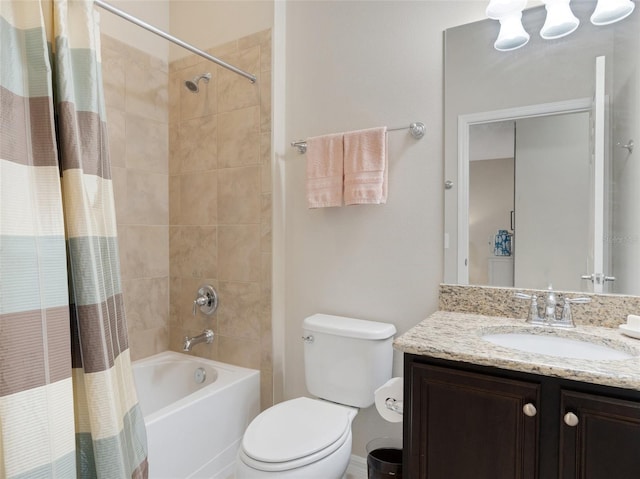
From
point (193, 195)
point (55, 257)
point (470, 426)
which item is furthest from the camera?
point (193, 195)

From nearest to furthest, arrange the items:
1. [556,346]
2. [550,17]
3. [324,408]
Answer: [556,346] → [550,17] → [324,408]

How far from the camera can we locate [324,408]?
1616mm

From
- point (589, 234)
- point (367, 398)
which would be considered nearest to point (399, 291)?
point (367, 398)

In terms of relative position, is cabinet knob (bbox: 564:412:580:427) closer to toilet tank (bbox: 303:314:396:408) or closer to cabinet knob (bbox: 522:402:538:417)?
cabinet knob (bbox: 522:402:538:417)

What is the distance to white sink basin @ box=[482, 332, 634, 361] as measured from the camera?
1.21 meters

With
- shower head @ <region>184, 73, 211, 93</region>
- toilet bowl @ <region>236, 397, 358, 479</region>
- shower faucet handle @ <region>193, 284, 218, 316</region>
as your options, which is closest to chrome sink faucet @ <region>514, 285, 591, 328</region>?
toilet bowl @ <region>236, 397, 358, 479</region>

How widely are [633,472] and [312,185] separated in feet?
4.86

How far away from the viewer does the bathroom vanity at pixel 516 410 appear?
93 cm

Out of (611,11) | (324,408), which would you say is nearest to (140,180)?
(324,408)

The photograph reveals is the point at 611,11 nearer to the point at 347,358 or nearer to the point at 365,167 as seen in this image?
the point at 365,167

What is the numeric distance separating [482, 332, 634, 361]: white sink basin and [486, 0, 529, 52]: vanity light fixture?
1.12 meters

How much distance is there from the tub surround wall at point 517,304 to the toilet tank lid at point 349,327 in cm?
27

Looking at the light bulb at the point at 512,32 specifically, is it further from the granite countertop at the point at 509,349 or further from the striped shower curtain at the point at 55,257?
the striped shower curtain at the point at 55,257

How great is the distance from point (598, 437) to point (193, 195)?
85.0 inches
